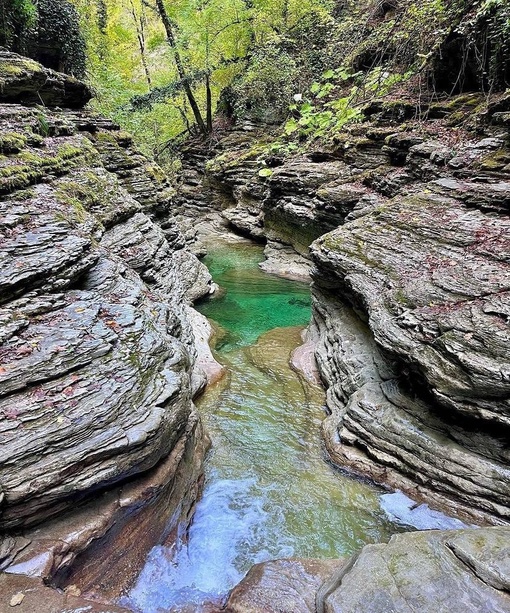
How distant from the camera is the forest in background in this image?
12.3 m

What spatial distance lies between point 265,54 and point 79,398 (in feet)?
83.4

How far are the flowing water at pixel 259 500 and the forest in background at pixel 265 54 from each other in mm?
10760

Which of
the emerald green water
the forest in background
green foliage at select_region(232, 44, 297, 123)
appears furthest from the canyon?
green foliage at select_region(232, 44, 297, 123)

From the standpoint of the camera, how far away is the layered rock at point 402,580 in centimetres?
328

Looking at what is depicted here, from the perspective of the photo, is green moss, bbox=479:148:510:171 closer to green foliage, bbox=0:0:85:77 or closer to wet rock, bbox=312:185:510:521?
wet rock, bbox=312:185:510:521

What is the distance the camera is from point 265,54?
77.4 ft

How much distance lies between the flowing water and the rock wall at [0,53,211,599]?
367 mm

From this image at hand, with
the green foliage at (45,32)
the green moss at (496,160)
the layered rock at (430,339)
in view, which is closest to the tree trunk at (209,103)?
the green foliage at (45,32)

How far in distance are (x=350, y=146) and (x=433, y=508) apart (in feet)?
45.9

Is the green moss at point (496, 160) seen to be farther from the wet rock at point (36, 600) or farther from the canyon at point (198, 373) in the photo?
the wet rock at point (36, 600)

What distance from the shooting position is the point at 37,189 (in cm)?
849

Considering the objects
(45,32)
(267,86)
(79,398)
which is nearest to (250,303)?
(79,398)

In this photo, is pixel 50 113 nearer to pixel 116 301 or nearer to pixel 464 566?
pixel 116 301

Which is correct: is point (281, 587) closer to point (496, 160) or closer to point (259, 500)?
point (259, 500)
